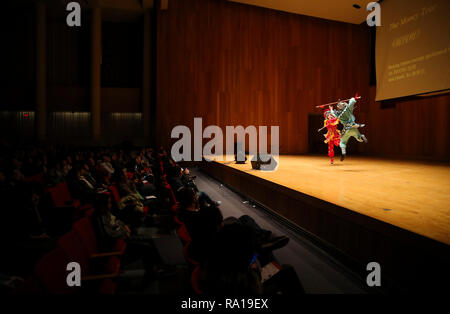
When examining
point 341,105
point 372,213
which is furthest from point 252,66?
point 372,213

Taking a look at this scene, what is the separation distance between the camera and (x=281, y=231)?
3730 millimetres

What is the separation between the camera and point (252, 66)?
36.7ft

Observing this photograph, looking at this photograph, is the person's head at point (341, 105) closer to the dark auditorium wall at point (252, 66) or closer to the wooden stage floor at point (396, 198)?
the wooden stage floor at point (396, 198)

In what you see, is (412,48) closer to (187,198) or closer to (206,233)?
(187,198)

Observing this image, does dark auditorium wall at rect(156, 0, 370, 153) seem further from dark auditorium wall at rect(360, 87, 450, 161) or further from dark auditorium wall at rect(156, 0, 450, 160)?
dark auditorium wall at rect(360, 87, 450, 161)

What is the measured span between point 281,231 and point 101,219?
217 centimetres

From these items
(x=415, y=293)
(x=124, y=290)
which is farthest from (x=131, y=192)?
(x=415, y=293)

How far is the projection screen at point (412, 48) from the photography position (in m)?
4.12

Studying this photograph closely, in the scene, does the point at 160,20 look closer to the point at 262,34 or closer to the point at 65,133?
the point at 262,34

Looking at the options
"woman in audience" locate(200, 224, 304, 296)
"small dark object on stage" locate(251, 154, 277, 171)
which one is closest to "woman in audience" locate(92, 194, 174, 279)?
"woman in audience" locate(200, 224, 304, 296)

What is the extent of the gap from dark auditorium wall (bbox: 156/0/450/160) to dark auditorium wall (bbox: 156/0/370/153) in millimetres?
35

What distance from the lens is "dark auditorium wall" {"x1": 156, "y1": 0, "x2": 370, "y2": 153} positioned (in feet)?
34.8

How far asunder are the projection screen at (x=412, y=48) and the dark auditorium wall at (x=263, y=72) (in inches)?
211

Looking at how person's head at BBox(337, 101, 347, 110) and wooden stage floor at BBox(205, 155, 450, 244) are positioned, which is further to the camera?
person's head at BBox(337, 101, 347, 110)
